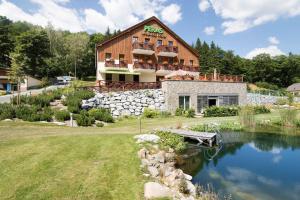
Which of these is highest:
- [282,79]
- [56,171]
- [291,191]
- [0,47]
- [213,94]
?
[0,47]

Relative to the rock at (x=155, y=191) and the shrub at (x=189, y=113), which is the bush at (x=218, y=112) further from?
the rock at (x=155, y=191)

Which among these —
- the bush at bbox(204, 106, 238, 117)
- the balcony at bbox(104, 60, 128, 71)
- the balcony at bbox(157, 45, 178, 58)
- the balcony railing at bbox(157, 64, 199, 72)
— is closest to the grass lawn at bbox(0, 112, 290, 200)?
the bush at bbox(204, 106, 238, 117)

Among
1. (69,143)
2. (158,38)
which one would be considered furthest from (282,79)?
(69,143)

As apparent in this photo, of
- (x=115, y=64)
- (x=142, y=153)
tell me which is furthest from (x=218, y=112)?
(x=142, y=153)

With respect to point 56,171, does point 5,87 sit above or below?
above

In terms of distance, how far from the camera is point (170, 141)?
15.1 metres

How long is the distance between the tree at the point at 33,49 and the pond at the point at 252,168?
145 ft

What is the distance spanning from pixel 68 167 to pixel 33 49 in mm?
48626

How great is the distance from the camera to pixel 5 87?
141 ft

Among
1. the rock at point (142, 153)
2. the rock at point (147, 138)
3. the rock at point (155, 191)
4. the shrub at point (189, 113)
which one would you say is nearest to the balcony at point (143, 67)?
the shrub at point (189, 113)

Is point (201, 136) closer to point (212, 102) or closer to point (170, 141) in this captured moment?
point (170, 141)

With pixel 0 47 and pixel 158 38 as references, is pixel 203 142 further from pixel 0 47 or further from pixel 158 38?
pixel 0 47

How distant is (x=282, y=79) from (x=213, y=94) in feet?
194

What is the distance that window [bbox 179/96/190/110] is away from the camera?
28.1 metres
